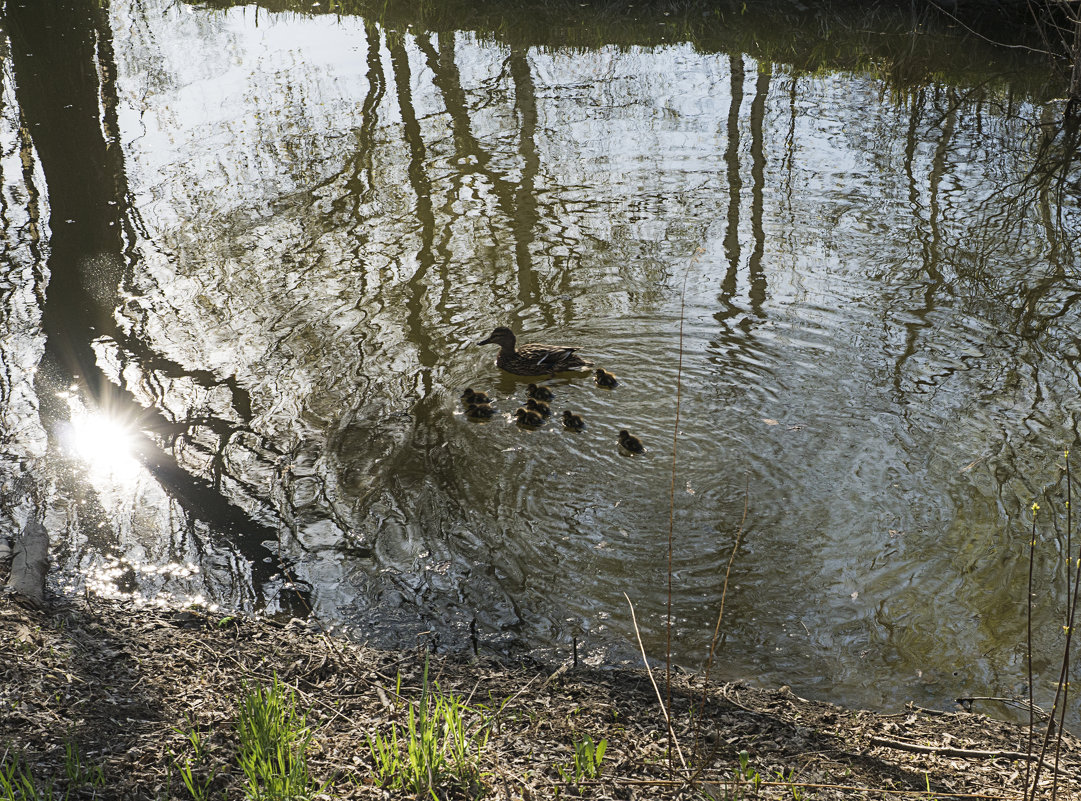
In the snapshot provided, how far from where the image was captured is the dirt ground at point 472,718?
3514mm

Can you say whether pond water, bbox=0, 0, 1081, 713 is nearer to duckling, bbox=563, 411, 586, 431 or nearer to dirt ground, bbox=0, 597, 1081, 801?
duckling, bbox=563, 411, 586, 431

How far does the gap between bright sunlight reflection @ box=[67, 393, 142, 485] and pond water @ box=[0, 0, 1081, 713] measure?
0.03 m

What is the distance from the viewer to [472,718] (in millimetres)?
3971

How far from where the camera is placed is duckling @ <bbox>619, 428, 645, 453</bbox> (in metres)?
6.27

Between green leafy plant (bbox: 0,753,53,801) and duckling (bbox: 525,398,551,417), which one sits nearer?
green leafy plant (bbox: 0,753,53,801)

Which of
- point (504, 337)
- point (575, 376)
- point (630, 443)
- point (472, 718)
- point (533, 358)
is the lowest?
point (472, 718)

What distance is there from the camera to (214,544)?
18.1 ft

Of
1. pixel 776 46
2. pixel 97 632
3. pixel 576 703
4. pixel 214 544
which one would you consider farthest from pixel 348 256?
pixel 776 46

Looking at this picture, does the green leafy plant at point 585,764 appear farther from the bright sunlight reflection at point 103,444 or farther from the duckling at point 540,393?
the bright sunlight reflection at point 103,444

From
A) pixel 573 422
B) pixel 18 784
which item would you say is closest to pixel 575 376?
pixel 573 422

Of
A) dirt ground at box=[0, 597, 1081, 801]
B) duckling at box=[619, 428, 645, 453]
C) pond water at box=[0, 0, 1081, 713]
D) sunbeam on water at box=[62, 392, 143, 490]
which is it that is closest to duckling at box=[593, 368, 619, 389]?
pond water at box=[0, 0, 1081, 713]

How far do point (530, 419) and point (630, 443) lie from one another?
809 millimetres

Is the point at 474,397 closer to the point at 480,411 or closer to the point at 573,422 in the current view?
the point at 480,411

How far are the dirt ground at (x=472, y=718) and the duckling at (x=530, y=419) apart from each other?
7.64ft
